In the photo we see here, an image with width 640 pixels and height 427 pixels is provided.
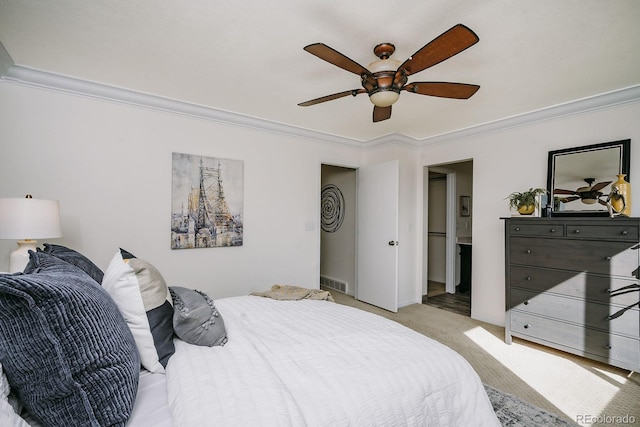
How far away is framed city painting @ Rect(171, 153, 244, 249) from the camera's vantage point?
10.3ft

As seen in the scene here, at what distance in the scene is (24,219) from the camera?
1.98 m

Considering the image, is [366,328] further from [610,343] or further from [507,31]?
[610,343]

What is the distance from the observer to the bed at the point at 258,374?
897 mm

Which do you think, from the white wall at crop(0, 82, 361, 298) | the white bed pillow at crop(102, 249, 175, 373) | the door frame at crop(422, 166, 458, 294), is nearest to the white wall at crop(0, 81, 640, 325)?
the white wall at crop(0, 82, 361, 298)

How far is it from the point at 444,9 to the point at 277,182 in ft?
8.49

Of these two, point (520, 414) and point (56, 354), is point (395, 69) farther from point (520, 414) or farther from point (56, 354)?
point (520, 414)

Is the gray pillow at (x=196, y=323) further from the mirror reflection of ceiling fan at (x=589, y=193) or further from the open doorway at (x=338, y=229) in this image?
the open doorway at (x=338, y=229)

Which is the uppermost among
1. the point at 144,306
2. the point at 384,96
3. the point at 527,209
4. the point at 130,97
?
the point at 130,97

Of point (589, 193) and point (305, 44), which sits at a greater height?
point (305, 44)

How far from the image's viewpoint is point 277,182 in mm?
3846

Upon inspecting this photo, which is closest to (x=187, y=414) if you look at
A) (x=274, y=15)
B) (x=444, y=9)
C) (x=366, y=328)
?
(x=366, y=328)

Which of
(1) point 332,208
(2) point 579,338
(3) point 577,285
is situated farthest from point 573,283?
(1) point 332,208

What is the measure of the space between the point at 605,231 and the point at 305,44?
9.35ft

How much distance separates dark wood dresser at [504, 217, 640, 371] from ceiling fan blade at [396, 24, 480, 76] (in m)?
2.10
